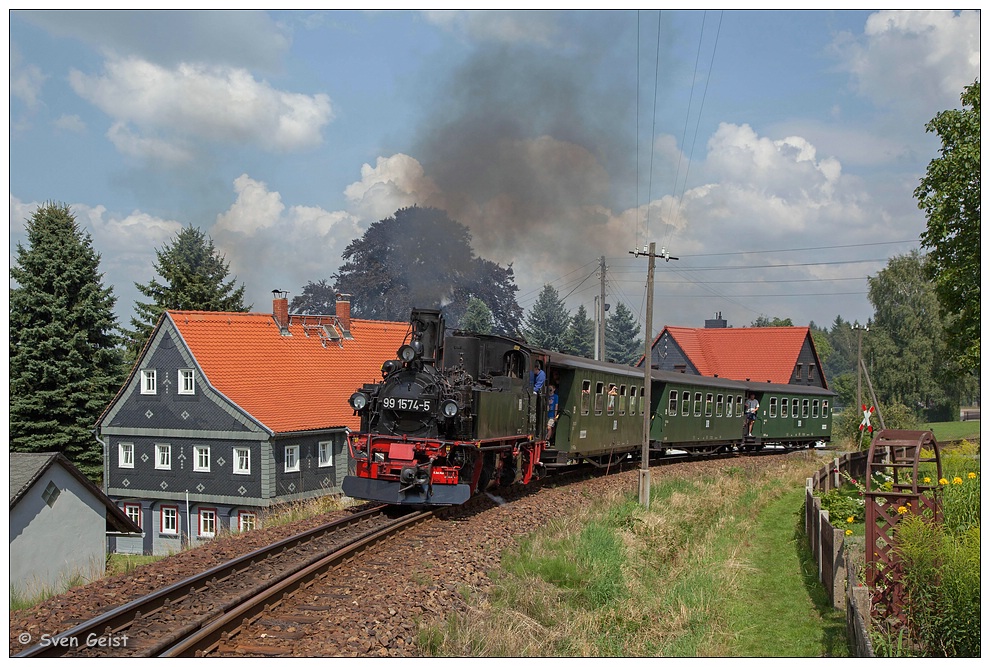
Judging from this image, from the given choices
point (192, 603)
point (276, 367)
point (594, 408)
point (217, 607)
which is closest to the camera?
point (217, 607)

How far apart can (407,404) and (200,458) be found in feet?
62.1

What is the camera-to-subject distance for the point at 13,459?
19.7m

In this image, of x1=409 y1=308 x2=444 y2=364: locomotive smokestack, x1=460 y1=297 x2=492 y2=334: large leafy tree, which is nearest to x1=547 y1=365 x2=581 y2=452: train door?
x1=409 y1=308 x2=444 y2=364: locomotive smokestack

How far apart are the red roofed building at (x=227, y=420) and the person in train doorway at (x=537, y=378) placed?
549 inches

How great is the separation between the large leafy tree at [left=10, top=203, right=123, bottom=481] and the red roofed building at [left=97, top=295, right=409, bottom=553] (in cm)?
249

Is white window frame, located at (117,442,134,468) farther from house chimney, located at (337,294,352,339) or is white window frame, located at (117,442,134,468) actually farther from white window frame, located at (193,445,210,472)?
house chimney, located at (337,294,352,339)

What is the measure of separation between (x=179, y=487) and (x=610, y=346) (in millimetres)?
59948

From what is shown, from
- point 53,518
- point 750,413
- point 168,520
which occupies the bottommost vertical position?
point 168,520

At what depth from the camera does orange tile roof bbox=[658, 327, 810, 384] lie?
46312mm

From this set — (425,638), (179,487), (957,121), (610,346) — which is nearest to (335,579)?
(425,638)

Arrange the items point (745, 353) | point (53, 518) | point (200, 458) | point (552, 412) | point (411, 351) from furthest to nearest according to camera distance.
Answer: point (745, 353), point (200, 458), point (53, 518), point (552, 412), point (411, 351)

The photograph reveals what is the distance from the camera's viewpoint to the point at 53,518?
20062 millimetres

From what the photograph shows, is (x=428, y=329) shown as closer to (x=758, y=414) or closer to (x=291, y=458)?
(x=291, y=458)

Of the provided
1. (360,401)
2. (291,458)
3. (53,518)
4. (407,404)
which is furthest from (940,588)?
(291,458)
